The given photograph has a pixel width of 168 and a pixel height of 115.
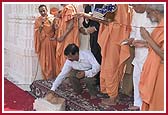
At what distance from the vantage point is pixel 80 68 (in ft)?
11.3

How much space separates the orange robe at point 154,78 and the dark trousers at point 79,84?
965mm

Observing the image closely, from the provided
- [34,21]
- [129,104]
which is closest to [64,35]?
[34,21]

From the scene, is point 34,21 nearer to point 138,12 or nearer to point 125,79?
point 125,79

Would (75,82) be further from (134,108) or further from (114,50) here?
(134,108)

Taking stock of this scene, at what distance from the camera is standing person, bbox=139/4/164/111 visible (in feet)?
8.11

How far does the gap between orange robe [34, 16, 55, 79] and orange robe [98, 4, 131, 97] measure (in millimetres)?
1216

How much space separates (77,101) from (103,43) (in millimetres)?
561

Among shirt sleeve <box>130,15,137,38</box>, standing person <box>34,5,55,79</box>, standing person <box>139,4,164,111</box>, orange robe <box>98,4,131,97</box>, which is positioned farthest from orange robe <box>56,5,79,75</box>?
standing person <box>139,4,164,111</box>

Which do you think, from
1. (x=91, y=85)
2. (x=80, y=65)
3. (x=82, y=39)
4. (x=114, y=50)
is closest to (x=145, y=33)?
(x=114, y=50)

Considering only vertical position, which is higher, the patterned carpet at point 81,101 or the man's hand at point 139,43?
the man's hand at point 139,43

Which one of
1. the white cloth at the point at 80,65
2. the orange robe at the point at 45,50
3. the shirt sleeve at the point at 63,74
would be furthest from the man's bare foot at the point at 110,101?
the orange robe at the point at 45,50

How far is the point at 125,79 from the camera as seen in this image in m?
3.56

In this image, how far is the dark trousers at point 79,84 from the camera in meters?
3.53

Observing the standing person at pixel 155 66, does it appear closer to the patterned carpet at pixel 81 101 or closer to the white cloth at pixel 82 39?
the patterned carpet at pixel 81 101
